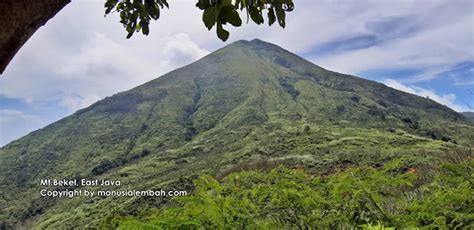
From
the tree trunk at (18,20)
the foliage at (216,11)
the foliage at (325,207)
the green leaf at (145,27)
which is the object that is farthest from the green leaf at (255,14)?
the foliage at (325,207)

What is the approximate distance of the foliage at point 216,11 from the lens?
A: 1.33m

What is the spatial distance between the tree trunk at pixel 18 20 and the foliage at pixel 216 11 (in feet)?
1.47

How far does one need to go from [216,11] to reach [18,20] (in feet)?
1.83

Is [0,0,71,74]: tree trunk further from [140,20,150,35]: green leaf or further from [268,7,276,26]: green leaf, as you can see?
[140,20,150,35]: green leaf

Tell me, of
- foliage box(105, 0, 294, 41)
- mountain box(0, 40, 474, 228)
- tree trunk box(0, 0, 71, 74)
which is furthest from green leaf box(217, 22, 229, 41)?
mountain box(0, 40, 474, 228)

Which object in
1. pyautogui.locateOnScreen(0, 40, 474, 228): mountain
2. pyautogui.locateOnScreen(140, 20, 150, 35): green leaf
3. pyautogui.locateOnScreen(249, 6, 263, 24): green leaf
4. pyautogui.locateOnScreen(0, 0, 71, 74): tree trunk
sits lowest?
pyautogui.locateOnScreen(0, 0, 71, 74): tree trunk

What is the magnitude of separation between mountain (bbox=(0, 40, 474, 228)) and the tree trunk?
90.2ft

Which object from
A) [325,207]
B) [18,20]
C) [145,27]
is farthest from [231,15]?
[325,207]

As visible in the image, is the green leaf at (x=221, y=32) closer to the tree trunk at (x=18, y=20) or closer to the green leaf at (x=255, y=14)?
the green leaf at (x=255, y=14)

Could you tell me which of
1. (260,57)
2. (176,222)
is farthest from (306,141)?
(260,57)

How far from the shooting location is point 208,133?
224 feet

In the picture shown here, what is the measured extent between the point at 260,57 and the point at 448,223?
418 ft

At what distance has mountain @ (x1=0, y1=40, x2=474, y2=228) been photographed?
4304 centimetres

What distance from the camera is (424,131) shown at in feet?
199
